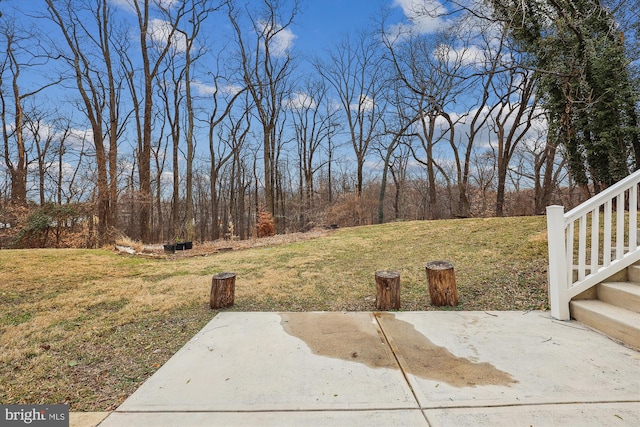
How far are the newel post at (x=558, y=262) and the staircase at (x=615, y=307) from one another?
0.12 m

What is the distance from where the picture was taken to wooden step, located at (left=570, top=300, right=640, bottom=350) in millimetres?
2340

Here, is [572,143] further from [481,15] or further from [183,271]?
[183,271]

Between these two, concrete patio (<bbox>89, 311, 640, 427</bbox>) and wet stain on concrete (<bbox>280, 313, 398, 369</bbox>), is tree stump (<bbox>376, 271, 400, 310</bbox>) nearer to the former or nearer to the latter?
wet stain on concrete (<bbox>280, 313, 398, 369</bbox>)

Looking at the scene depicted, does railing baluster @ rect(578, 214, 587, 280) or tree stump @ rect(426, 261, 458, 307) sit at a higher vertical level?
railing baluster @ rect(578, 214, 587, 280)

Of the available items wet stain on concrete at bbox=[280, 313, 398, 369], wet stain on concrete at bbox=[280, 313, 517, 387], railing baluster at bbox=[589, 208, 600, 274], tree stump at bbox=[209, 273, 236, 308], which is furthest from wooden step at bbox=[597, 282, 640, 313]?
tree stump at bbox=[209, 273, 236, 308]

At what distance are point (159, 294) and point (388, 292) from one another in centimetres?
329

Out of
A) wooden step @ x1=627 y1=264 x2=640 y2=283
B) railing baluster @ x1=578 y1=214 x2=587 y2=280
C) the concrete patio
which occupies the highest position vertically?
railing baluster @ x1=578 y1=214 x2=587 y2=280

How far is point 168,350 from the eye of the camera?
259cm

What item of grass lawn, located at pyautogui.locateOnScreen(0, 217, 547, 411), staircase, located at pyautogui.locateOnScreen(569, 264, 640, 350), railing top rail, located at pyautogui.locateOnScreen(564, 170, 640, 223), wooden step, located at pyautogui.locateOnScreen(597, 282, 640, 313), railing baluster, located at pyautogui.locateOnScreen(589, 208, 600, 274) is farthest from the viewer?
railing top rail, located at pyautogui.locateOnScreen(564, 170, 640, 223)

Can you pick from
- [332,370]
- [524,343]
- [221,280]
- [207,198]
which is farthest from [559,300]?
[207,198]

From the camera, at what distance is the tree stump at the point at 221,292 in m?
3.68

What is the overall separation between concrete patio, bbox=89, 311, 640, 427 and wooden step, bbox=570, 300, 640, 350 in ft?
0.31

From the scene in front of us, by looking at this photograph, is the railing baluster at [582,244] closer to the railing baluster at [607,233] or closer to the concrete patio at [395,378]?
the railing baluster at [607,233]

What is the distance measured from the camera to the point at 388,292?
11.5ft
